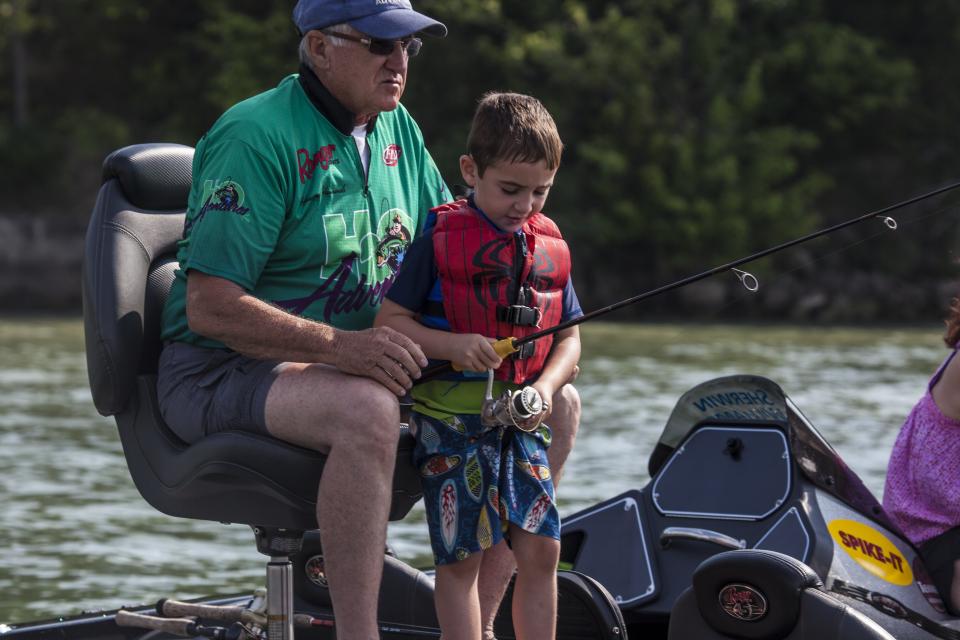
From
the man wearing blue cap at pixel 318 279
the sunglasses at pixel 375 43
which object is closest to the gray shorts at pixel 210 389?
the man wearing blue cap at pixel 318 279

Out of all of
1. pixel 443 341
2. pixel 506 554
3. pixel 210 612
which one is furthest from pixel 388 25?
pixel 210 612

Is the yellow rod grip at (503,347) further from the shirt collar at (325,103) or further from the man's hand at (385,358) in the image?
the shirt collar at (325,103)

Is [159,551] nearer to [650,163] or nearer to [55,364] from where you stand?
[55,364]

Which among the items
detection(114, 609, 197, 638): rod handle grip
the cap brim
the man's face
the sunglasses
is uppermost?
the cap brim

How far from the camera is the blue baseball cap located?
2961 mm

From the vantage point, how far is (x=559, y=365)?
9.68 ft

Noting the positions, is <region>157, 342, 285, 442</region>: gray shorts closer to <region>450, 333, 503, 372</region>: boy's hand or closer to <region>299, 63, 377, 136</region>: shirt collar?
<region>450, 333, 503, 372</region>: boy's hand

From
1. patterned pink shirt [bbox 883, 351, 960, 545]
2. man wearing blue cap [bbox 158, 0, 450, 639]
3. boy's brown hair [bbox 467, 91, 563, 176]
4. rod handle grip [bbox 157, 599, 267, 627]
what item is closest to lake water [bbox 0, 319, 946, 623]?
rod handle grip [bbox 157, 599, 267, 627]

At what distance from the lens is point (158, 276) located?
3266 mm

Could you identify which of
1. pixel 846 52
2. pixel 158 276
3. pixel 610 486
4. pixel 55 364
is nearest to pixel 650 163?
pixel 846 52

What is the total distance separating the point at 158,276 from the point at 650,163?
2441cm

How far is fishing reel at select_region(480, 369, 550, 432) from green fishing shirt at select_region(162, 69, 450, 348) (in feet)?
1.21

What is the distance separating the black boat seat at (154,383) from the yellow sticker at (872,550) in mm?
960

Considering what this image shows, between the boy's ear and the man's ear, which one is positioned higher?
the man's ear
